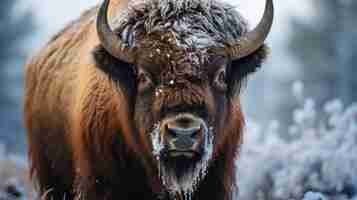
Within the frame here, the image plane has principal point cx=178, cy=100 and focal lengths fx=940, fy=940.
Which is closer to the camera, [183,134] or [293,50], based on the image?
[183,134]

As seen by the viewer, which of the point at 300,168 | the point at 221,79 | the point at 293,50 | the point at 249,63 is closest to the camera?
the point at 221,79

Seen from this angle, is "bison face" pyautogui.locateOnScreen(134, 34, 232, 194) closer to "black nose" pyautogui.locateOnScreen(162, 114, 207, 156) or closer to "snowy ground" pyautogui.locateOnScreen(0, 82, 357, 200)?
"black nose" pyautogui.locateOnScreen(162, 114, 207, 156)

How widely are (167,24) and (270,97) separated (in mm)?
32593

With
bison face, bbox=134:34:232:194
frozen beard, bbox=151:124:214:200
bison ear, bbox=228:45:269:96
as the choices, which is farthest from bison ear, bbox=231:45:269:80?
frozen beard, bbox=151:124:214:200

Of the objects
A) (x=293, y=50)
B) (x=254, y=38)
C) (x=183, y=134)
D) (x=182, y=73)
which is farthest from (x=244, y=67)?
(x=293, y=50)

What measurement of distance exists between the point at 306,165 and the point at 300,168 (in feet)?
0.47

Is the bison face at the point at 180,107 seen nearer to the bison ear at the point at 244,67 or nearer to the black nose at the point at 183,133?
the black nose at the point at 183,133

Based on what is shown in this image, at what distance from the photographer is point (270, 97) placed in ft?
128

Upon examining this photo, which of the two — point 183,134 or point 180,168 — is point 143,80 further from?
point 183,134

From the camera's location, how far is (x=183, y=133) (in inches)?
237

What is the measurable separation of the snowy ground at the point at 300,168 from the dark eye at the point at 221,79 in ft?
12.6

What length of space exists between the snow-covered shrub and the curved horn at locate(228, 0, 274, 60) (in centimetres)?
337

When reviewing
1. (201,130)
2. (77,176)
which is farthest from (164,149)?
(77,176)

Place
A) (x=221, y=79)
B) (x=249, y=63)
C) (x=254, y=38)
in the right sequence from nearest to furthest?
1. (x=221, y=79)
2. (x=254, y=38)
3. (x=249, y=63)
